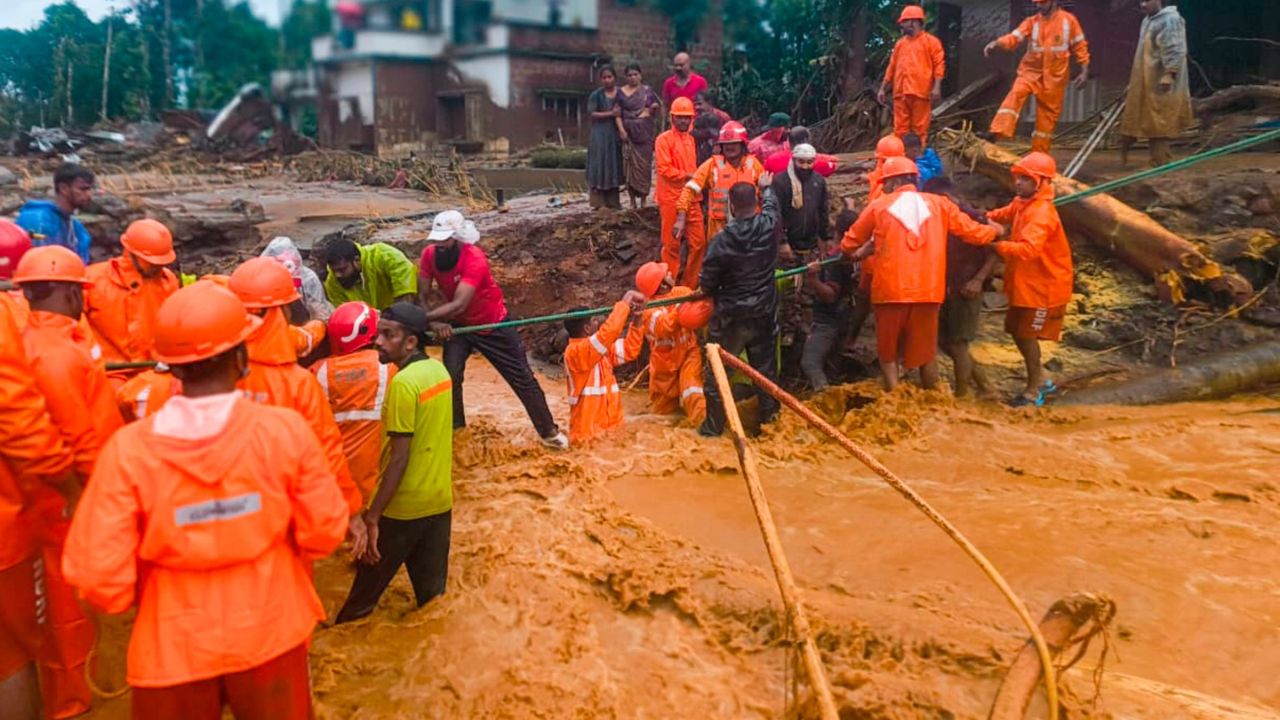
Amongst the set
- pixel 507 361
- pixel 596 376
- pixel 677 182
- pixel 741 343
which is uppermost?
pixel 677 182

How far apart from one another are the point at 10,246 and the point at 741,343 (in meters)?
4.16

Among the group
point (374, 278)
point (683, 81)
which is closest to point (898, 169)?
point (374, 278)

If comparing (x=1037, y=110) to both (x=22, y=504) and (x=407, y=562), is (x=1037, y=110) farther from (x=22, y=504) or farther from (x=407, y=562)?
(x=22, y=504)

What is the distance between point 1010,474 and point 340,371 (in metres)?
3.90

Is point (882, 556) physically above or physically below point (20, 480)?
below

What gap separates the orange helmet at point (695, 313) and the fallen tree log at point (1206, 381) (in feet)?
8.88

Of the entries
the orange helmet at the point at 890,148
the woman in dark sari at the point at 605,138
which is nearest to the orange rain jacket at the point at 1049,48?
the orange helmet at the point at 890,148

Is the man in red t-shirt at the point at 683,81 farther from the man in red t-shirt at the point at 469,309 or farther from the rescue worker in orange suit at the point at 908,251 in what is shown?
the man in red t-shirt at the point at 469,309

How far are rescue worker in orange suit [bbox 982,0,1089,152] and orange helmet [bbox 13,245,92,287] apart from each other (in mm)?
7515

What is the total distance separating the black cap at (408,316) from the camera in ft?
12.5

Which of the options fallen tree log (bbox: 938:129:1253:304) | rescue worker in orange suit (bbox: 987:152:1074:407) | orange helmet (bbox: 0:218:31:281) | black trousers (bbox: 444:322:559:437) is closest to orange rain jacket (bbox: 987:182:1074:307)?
rescue worker in orange suit (bbox: 987:152:1074:407)

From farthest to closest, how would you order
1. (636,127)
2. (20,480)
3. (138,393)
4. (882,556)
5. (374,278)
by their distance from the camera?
1. (636,127)
2. (374,278)
3. (882,556)
4. (138,393)
5. (20,480)

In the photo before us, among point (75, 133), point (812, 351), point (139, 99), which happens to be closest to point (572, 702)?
point (139, 99)

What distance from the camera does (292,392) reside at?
3344mm
